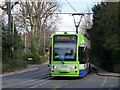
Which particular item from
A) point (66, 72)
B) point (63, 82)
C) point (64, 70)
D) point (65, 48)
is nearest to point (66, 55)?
point (65, 48)

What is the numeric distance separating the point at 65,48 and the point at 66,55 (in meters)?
0.50

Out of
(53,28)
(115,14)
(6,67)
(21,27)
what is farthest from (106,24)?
(53,28)

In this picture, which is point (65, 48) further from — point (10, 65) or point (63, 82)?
point (10, 65)

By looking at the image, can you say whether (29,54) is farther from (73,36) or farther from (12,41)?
(73,36)

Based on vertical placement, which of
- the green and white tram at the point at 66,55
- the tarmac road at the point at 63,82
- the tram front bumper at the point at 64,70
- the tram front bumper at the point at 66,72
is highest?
the green and white tram at the point at 66,55

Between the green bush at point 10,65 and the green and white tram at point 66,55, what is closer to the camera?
the green and white tram at point 66,55

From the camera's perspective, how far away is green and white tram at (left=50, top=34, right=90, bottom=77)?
18359mm

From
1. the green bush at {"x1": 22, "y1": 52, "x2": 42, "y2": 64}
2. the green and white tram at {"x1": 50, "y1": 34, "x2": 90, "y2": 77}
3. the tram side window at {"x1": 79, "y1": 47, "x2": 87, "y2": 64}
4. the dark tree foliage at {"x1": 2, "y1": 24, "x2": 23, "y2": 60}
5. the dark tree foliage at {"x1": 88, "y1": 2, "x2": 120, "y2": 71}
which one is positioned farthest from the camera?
the green bush at {"x1": 22, "y1": 52, "x2": 42, "y2": 64}

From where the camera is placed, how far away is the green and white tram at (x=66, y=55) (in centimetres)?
1836

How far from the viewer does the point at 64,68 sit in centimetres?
1834

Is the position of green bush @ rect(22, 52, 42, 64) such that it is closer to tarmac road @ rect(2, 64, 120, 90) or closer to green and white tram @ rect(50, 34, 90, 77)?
tarmac road @ rect(2, 64, 120, 90)

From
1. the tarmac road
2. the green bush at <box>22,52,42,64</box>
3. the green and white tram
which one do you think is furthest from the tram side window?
the green bush at <box>22,52,42,64</box>

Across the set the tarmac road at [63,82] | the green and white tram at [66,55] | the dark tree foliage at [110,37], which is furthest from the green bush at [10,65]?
the dark tree foliage at [110,37]

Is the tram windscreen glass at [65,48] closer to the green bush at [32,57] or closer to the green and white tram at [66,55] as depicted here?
the green and white tram at [66,55]
